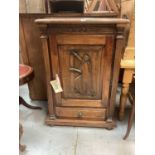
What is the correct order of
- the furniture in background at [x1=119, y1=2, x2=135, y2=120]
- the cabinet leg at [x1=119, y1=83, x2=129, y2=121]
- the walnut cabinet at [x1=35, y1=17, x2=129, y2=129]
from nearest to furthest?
the walnut cabinet at [x1=35, y1=17, x2=129, y2=129] < the furniture in background at [x1=119, y1=2, x2=135, y2=120] < the cabinet leg at [x1=119, y1=83, x2=129, y2=121]

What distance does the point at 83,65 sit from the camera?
1.42 m

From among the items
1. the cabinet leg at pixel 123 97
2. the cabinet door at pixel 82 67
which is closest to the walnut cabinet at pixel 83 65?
the cabinet door at pixel 82 67

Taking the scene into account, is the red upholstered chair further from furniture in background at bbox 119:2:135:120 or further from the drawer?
furniture in background at bbox 119:2:135:120

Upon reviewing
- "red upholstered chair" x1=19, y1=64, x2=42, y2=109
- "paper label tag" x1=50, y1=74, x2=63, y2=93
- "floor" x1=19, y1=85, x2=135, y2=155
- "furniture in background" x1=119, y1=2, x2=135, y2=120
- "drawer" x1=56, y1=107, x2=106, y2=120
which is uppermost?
"furniture in background" x1=119, y1=2, x2=135, y2=120

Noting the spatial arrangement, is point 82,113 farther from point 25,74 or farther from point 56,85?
point 25,74

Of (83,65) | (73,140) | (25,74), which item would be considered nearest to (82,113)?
(73,140)

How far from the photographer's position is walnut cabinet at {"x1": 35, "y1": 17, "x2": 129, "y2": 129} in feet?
4.21

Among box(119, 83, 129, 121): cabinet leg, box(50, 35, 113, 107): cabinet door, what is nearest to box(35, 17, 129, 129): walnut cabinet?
box(50, 35, 113, 107): cabinet door

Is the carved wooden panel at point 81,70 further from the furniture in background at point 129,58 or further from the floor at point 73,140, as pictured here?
the floor at point 73,140

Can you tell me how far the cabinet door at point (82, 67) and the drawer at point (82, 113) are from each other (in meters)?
0.06

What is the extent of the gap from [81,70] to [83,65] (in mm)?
48
